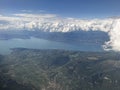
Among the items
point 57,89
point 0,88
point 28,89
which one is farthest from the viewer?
point 57,89

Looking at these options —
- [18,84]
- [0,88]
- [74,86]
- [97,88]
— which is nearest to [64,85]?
[74,86]

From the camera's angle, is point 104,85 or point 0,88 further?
point 104,85

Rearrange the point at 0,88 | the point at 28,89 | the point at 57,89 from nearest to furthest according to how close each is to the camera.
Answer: the point at 0,88
the point at 28,89
the point at 57,89

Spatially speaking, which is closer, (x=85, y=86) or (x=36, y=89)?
(x=36, y=89)

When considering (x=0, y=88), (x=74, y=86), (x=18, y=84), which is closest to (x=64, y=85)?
(x=74, y=86)

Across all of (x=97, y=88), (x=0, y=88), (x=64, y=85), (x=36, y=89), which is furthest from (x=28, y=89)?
(x=97, y=88)

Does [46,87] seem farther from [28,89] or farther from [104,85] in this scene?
[104,85]

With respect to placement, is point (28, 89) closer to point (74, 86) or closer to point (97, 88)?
point (74, 86)
